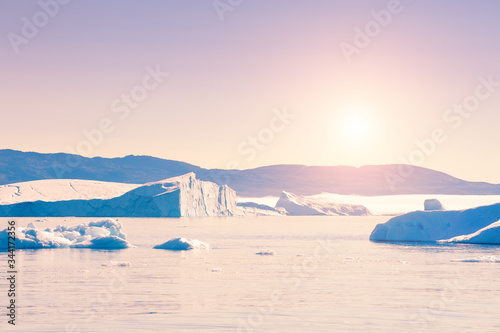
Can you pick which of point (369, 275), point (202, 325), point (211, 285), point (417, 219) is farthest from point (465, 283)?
point (417, 219)

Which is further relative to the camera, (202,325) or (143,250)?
(143,250)

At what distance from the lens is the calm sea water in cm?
1367

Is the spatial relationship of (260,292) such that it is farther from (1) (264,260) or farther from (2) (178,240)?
(2) (178,240)

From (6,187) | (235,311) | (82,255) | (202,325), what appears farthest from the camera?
(6,187)

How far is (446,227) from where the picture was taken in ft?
146

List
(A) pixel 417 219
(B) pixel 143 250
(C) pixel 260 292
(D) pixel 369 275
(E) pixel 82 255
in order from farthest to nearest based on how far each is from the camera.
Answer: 1. (A) pixel 417 219
2. (B) pixel 143 250
3. (E) pixel 82 255
4. (D) pixel 369 275
5. (C) pixel 260 292

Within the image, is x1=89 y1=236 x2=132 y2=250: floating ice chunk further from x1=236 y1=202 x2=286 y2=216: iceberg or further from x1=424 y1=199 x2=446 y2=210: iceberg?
x1=236 y1=202 x2=286 y2=216: iceberg

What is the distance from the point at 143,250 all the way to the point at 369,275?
17.0m

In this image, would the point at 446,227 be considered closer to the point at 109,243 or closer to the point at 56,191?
the point at 109,243

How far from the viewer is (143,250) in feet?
119

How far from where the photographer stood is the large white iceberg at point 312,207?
477ft

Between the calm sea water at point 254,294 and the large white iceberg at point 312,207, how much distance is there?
11449 cm

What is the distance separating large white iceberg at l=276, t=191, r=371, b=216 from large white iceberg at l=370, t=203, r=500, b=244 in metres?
95.6

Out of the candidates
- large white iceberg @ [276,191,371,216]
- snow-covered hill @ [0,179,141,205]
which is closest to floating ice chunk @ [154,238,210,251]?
snow-covered hill @ [0,179,141,205]
